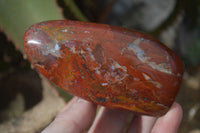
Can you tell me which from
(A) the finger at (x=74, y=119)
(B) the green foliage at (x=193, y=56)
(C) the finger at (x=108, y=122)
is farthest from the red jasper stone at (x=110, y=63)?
(B) the green foliage at (x=193, y=56)

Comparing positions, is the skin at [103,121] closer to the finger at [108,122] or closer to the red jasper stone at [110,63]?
the finger at [108,122]

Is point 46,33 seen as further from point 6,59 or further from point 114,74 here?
point 6,59

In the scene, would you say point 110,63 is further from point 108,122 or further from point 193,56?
point 193,56

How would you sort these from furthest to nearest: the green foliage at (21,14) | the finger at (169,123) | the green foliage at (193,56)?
the green foliage at (193,56), the green foliage at (21,14), the finger at (169,123)

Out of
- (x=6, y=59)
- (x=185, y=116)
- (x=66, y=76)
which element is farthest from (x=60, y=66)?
(x=185, y=116)

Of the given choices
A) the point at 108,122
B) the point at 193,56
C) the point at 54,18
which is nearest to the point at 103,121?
the point at 108,122

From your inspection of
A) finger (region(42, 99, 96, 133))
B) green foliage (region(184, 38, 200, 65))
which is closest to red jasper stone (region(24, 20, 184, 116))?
finger (region(42, 99, 96, 133))

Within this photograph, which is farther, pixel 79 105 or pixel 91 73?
pixel 79 105
